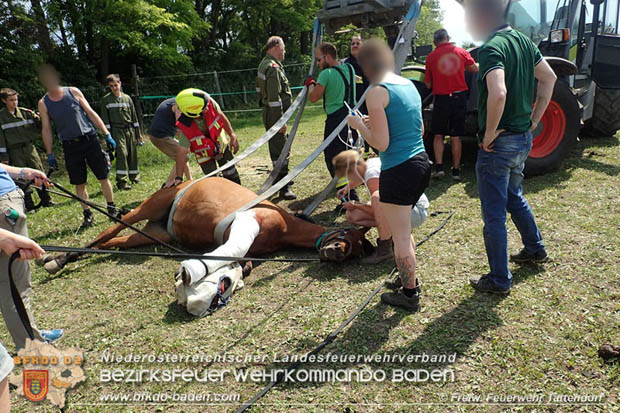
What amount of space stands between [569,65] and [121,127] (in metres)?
7.28

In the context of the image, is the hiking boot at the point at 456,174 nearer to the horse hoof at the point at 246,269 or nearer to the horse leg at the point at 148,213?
the horse hoof at the point at 246,269

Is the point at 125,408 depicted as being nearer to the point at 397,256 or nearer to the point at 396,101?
the point at 397,256

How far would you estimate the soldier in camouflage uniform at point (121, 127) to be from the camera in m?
7.19

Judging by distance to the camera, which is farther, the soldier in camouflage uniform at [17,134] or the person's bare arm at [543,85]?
the soldier in camouflage uniform at [17,134]

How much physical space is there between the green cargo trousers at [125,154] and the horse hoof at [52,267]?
3.39 m

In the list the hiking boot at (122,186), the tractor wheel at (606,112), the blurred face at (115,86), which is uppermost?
the blurred face at (115,86)

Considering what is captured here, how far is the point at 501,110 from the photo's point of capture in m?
2.52

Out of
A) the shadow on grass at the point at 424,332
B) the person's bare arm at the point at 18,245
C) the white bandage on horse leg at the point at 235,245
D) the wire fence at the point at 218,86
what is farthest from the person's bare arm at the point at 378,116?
the wire fence at the point at 218,86

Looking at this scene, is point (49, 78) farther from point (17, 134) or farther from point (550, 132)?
point (550, 132)

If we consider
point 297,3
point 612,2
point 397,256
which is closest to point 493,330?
point 397,256

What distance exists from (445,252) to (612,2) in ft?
16.8

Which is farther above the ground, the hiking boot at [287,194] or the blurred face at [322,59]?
the blurred face at [322,59]

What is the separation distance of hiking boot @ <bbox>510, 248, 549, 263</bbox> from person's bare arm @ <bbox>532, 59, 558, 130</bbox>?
1.05m

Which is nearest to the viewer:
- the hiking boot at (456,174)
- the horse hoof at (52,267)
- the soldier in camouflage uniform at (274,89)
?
the horse hoof at (52,267)
